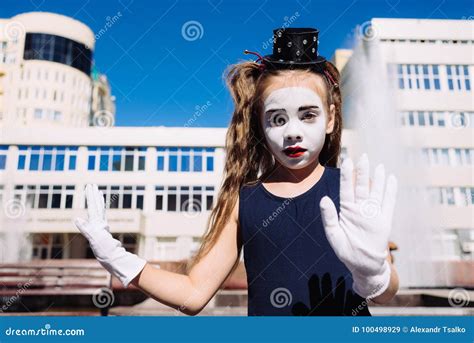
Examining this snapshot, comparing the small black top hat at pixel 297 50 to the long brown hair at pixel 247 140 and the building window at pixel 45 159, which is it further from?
the building window at pixel 45 159

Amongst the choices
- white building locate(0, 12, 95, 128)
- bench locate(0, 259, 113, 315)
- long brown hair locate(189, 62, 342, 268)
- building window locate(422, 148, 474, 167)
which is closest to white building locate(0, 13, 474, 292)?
building window locate(422, 148, 474, 167)

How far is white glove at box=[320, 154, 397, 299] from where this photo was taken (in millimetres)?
1360

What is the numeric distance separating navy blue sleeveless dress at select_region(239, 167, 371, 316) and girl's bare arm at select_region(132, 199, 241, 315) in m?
0.09

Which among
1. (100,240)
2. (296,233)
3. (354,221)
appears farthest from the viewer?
(296,233)

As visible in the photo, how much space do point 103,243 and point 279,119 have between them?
805 millimetres

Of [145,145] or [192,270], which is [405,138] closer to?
[145,145]

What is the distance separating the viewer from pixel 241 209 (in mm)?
1728

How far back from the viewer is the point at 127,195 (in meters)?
22.6

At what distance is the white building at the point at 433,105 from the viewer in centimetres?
1939

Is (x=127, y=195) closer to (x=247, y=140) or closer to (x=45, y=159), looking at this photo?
(x=45, y=159)

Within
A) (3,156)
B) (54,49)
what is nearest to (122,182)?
(3,156)

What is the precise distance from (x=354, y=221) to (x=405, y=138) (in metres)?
19.8

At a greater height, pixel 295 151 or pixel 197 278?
pixel 295 151

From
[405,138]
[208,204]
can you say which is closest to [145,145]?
[208,204]
